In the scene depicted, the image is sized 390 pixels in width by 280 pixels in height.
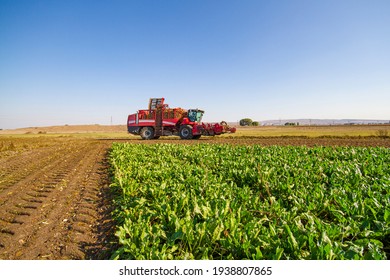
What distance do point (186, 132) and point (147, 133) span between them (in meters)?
4.25

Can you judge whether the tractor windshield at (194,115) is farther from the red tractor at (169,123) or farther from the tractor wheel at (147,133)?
the tractor wheel at (147,133)

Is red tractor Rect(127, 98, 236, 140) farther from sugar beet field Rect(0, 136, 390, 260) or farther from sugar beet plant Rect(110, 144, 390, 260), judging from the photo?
sugar beet plant Rect(110, 144, 390, 260)

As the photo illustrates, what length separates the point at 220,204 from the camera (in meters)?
3.75

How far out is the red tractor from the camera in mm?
21375

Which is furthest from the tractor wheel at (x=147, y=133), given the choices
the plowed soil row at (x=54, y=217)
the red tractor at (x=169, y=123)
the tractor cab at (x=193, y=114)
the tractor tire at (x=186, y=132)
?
the plowed soil row at (x=54, y=217)

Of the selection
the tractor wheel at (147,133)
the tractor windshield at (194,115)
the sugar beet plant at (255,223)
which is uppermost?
the tractor windshield at (194,115)

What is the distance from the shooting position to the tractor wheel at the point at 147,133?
23.2 m

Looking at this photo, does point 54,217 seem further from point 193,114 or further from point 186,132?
point 193,114

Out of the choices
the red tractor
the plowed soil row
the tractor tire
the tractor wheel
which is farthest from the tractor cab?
the plowed soil row

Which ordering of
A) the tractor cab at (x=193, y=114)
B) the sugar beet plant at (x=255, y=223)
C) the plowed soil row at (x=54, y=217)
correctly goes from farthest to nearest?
the tractor cab at (x=193, y=114)
the plowed soil row at (x=54, y=217)
the sugar beet plant at (x=255, y=223)

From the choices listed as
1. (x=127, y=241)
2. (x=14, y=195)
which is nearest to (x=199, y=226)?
(x=127, y=241)

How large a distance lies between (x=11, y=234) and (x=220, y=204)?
3243 millimetres
